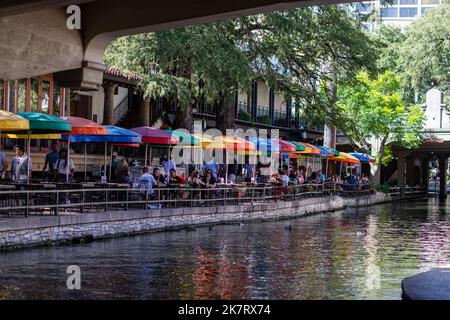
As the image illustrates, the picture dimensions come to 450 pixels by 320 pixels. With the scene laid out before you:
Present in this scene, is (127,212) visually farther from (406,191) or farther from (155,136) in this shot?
(406,191)

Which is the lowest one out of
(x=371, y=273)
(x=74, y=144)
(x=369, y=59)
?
(x=371, y=273)

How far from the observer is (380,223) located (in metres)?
29.5

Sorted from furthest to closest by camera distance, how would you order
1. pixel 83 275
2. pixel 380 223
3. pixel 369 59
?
1. pixel 369 59
2. pixel 380 223
3. pixel 83 275

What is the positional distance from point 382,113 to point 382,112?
9 centimetres

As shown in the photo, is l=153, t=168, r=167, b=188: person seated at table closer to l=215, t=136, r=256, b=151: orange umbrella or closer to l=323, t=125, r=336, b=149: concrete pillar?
l=215, t=136, r=256, b=151: orange umbrella

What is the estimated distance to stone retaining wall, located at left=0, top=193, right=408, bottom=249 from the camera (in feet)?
53.0

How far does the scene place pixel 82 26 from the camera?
13312 millimetres

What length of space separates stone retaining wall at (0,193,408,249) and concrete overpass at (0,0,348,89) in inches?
153

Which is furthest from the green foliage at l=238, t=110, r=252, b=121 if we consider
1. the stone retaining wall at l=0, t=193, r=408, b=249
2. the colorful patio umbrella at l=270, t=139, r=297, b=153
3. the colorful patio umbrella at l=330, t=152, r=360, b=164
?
the stone retaining wall at l=0, t=193, r=408, b=249

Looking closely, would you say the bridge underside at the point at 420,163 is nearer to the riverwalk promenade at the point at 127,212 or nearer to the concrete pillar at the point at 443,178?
the concrete pillar at the point at 443,178
